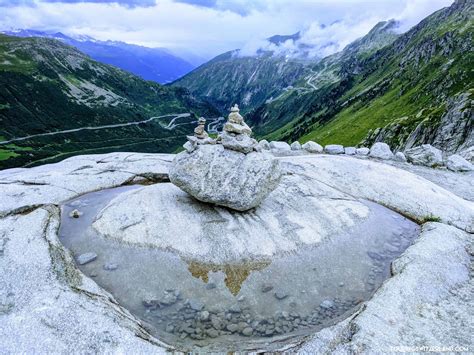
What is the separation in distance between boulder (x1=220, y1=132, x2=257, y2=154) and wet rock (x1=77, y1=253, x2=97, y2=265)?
13.4 metres

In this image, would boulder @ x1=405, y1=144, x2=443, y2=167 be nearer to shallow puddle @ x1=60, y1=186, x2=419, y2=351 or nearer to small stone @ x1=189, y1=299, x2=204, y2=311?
shallow puddle @ x1=60, y1=186, x2=419, y2=351

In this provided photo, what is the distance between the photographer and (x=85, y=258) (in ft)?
77.4

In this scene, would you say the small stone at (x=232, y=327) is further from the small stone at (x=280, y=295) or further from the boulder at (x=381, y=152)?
the boulder at (x=381, y=152)

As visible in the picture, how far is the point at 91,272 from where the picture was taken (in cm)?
2233

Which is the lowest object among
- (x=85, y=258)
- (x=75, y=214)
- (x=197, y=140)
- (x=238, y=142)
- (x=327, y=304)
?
(x=75, y=214)

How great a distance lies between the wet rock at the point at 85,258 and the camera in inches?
916

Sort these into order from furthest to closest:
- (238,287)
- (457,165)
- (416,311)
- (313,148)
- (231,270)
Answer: (313,148), (457,165), (231,270), (238,287), (416,311)

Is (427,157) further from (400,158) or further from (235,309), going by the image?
(235,309)

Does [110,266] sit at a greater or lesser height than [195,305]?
lesser

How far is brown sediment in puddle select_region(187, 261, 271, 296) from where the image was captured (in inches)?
883

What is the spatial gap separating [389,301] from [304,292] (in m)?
4.85

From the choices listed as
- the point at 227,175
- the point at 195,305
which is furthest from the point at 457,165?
the point at 195,305

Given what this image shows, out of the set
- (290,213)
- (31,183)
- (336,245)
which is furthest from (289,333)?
(31,183)

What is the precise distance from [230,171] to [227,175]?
436 mm
